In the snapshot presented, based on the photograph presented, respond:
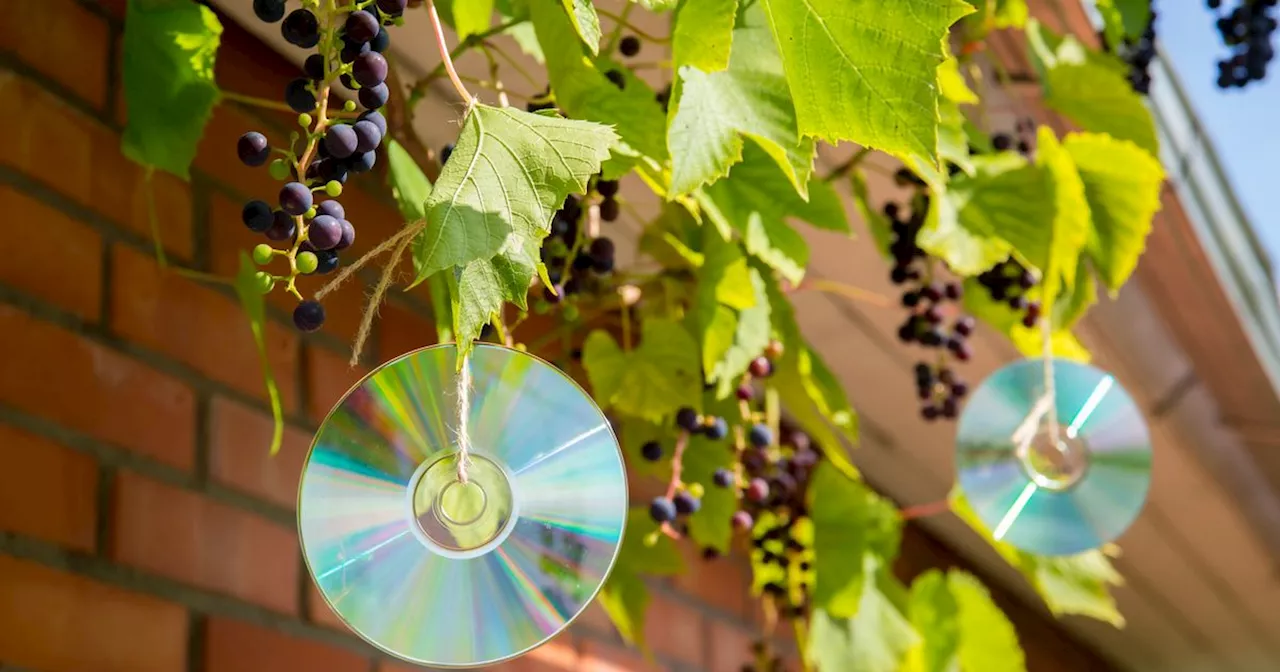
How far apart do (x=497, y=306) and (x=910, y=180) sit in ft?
2.48

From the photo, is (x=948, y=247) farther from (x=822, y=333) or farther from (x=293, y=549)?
(x=822, y=333)

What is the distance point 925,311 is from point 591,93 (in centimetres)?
57

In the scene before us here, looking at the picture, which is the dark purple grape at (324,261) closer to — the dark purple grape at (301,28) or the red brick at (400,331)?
the dark purple grape at (301,28)

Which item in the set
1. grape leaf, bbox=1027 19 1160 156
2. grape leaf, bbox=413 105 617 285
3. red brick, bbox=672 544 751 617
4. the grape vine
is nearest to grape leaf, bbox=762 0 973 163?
the grape vine

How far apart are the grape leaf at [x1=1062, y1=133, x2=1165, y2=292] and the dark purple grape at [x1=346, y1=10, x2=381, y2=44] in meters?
0.73

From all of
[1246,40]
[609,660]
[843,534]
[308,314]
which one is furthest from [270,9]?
[1246,40]

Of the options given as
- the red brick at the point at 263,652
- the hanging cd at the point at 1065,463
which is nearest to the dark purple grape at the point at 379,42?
the red brick at the point at 263,652

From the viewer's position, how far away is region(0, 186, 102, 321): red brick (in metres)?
0.92

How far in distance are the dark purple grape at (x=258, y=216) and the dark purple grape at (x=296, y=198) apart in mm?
28

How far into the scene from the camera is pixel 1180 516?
225 cm

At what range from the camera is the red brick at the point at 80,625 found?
854 mm

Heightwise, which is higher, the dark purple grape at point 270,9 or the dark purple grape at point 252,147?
the dark purple grape at point 270,9

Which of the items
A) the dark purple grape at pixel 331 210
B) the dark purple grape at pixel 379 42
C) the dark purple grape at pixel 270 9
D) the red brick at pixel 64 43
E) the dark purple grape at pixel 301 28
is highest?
the red brick at pixel 64 43

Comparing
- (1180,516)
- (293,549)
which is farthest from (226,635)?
(1180,516)
